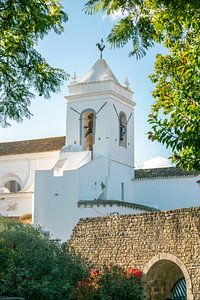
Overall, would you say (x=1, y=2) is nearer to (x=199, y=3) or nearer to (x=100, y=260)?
(x=199, y=3)

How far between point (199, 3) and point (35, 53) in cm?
366

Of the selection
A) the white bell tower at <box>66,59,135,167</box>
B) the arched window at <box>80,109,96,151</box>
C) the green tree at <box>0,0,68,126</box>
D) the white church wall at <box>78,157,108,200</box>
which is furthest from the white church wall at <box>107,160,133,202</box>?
the green tree at <box>0,0,68,126</box>

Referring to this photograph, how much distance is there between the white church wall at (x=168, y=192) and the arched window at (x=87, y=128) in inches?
173

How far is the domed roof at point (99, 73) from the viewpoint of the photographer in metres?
41.5

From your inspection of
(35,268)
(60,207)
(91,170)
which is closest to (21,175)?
(91,170)

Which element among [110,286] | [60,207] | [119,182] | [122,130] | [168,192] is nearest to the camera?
[110,286]

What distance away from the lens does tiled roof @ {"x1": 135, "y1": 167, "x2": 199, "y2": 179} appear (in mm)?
39156

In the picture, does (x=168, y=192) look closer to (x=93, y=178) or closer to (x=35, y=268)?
(x=93, y=178)

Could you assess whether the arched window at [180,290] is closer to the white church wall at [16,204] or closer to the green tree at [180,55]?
the green tree at [180,55]

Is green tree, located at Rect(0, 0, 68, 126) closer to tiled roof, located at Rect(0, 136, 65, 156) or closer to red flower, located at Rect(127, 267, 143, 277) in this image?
red flower, located at Rect(127, 267, 143, 277)

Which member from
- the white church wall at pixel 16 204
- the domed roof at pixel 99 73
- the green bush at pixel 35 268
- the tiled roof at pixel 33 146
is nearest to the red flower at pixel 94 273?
the green bush at pixel 35 268

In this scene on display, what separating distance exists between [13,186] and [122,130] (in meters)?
9.43

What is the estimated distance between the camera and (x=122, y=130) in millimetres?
42469

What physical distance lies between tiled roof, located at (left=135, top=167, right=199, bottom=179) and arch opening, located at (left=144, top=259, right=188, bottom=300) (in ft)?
62.4
